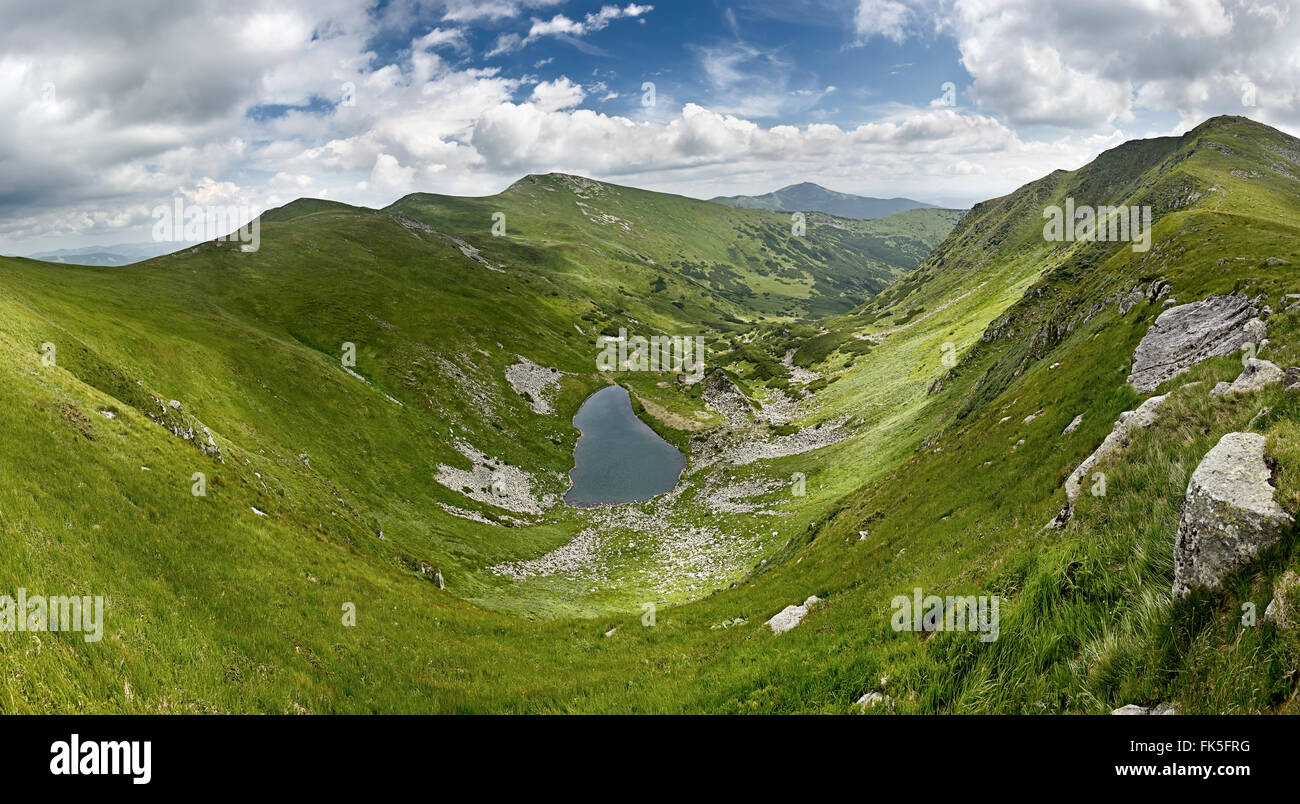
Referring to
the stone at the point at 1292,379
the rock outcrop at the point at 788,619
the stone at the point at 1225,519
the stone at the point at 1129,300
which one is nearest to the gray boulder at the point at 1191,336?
the stone at the point at 1129,300

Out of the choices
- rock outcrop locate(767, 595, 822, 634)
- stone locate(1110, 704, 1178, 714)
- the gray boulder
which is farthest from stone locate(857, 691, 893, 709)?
the gray boulder

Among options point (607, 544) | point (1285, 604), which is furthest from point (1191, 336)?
point (607, 544)

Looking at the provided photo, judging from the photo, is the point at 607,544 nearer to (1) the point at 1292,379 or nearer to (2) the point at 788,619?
(2) the point at 788,619

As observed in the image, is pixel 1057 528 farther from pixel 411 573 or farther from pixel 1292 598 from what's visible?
pixel 411 573

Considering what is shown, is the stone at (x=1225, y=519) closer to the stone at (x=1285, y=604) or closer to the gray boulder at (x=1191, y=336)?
the stone at (x=1285, y=604)

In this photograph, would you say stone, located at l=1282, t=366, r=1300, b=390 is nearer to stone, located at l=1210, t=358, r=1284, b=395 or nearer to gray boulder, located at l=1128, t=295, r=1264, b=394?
stone, located at l=1210, t=358, r=1284, b=395
